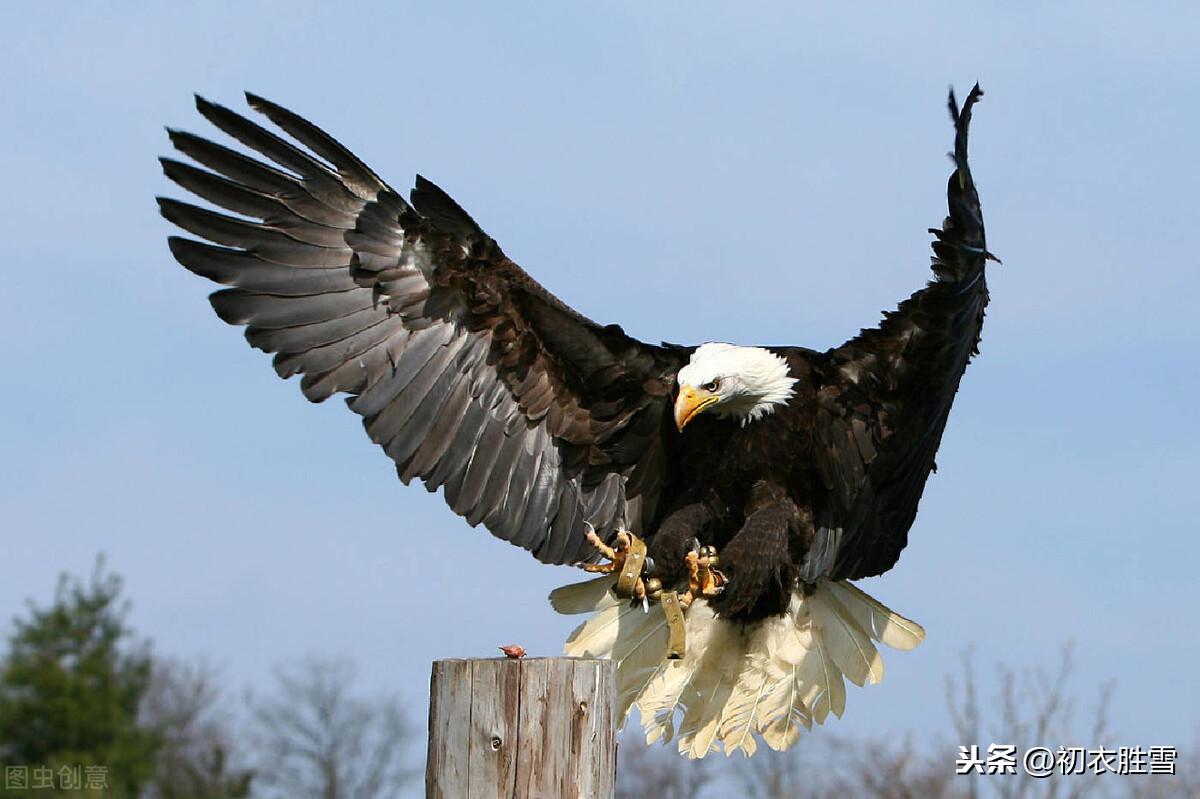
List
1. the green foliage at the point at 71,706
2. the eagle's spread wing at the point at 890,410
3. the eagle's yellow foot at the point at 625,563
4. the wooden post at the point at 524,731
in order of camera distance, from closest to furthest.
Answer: the wooden post at the point at 524,731
the eagle's spread wing at the point at 890,410
the eagle's yellow foot at the point at 625,563
the green foliage at the point at 71,706

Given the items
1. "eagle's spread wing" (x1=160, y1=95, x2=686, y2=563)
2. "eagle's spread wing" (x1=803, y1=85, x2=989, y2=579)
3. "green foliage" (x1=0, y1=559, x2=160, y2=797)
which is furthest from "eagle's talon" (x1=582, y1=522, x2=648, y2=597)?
"green foliage" (x1=0, y1=559, x2=160, y2=797)

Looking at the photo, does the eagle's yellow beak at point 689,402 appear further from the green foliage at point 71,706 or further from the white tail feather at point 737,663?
the green foliage at point 71,706

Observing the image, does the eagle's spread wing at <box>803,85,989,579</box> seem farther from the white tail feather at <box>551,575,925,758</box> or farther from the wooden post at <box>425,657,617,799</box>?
the wooden post at <box>425,657,617,799</box>

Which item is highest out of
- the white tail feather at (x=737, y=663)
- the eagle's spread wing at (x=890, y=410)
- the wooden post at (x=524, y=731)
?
the eagle's spread wing at (x=890, y=410)

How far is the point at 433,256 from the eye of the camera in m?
5.04

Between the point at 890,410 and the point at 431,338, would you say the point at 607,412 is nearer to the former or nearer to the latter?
the point at 431,338

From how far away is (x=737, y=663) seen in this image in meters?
5.46

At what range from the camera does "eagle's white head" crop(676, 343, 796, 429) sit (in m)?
4.96

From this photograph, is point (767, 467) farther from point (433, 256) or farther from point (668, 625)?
point (433, 256)

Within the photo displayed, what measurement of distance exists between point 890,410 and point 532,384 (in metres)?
1.13

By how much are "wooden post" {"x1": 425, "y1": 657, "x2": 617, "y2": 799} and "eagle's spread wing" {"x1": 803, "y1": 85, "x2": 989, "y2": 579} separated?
5.66 ft

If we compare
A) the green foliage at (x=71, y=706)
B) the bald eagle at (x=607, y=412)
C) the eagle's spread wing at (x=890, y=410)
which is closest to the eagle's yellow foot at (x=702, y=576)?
the bald eagle at (x=607, y=412)

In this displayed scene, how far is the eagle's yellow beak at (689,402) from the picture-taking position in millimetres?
4891

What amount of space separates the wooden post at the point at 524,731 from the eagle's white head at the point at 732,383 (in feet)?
4.90
